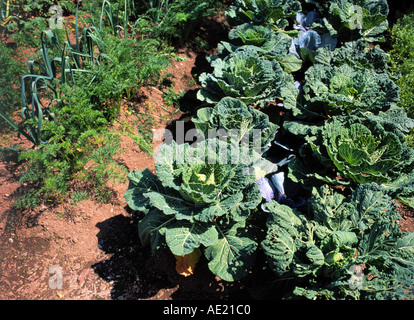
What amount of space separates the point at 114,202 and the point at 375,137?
7.41 ft

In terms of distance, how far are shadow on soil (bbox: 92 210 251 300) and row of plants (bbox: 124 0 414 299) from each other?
0.16 metres

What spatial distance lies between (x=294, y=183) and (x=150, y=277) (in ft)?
4.62

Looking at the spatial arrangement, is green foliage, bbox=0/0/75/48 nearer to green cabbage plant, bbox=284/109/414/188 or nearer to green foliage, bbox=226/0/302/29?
green foliage, bbox=226/0/302/29

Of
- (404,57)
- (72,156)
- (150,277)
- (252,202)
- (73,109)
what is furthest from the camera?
(404,57)

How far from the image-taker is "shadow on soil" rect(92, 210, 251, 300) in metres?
2.72

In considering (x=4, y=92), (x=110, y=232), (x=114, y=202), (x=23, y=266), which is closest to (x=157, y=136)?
(x=114, y=202)

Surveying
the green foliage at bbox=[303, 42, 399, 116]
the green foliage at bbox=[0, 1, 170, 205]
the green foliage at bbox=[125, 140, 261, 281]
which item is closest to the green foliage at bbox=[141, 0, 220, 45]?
the green foliage at bbox=[0, 1, 170, 205]

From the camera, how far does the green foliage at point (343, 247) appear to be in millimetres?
2145

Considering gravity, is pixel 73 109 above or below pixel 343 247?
above

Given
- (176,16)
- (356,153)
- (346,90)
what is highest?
(176,16)

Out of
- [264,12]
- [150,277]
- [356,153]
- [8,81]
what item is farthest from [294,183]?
[8,81]

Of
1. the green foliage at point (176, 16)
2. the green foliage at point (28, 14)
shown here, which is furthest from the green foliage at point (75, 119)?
the green foliage at point (176, 16)

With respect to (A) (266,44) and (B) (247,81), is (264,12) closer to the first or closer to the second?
(A) (266,44)

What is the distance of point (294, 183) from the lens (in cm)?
301
